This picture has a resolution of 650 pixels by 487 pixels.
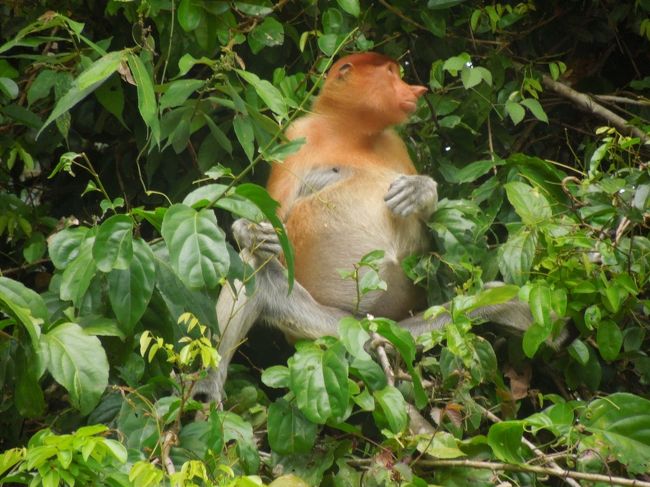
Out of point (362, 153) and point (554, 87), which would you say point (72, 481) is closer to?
point (362, 153)

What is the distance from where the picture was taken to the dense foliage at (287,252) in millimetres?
2439

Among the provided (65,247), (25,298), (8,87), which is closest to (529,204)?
(65,247)

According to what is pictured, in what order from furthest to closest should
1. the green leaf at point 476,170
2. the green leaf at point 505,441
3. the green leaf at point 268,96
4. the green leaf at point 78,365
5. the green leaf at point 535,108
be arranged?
the green leaf at point 535,108
the green leaf at point 476,170
the green leaf at point 268,96
the green leaf at point 505,441
the green leaf at point 78,365

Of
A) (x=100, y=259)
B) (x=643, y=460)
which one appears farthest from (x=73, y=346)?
(x=643, y=460)

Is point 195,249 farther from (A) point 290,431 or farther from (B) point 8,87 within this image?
(B) point 8,87

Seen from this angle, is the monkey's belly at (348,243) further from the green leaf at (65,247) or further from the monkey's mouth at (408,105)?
the green leaf at (65,247)

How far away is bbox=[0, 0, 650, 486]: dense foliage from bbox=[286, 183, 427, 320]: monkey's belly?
0.87 feet

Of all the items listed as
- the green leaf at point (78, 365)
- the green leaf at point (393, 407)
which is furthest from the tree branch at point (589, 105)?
the green leaf at point (78, 365)

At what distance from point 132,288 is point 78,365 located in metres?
0.25

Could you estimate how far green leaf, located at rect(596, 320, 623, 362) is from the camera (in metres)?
3.03

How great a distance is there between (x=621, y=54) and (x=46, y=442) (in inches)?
141

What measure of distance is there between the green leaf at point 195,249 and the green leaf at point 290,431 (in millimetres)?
419

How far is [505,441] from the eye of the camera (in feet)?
8.02

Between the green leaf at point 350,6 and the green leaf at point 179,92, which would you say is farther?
the green leaf at point 350,6
